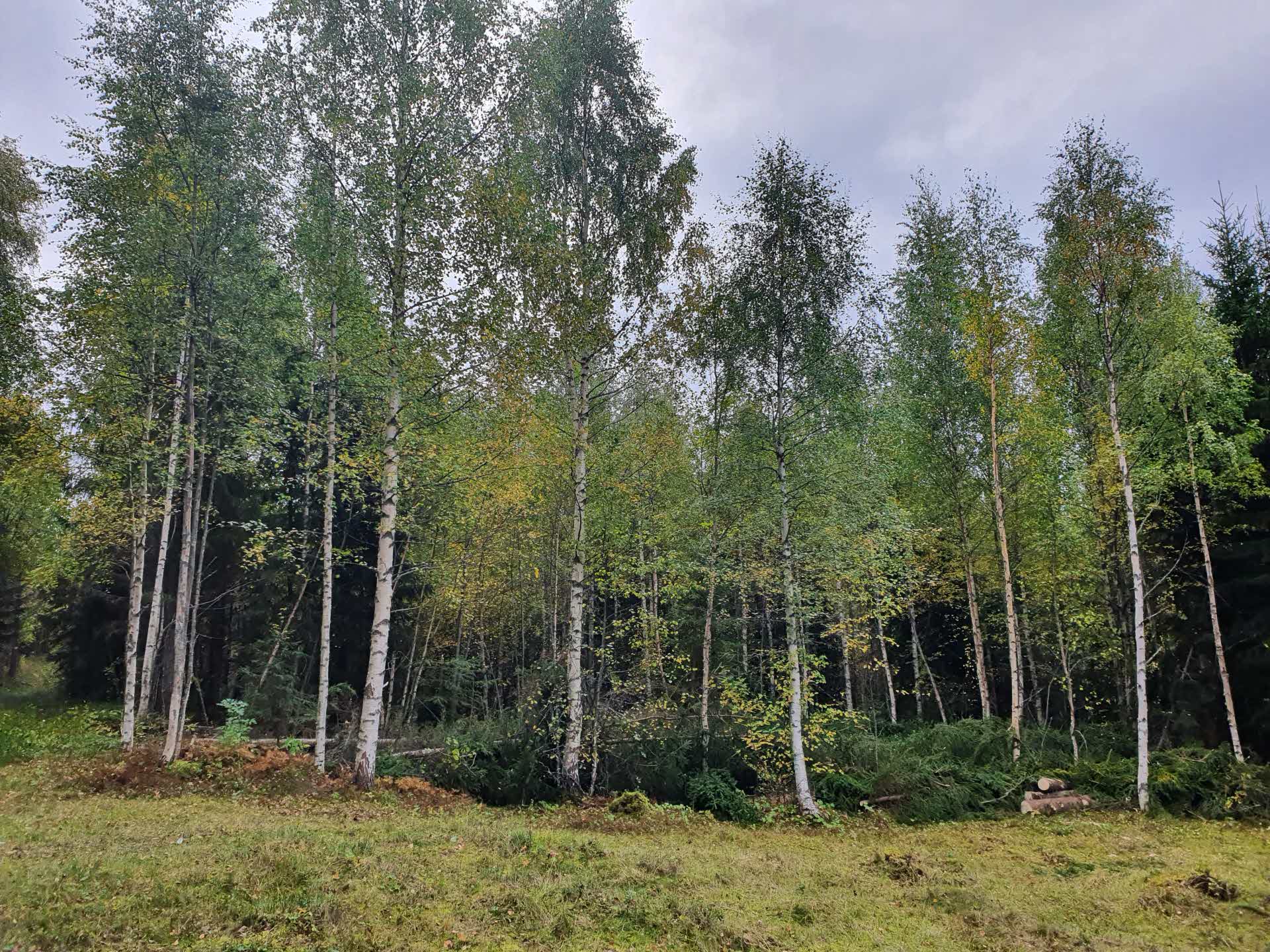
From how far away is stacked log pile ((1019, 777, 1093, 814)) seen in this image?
1245 cm

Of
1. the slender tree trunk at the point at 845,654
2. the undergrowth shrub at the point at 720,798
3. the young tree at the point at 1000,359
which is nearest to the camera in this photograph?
the undergrowth shrub at the point at 720,798

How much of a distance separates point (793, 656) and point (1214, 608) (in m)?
9.99

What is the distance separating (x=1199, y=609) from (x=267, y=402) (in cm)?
2269

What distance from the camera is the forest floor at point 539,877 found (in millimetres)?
5086

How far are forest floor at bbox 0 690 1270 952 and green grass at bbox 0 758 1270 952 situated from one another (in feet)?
0.10

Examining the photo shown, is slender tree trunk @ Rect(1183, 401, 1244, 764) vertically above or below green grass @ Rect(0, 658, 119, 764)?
above

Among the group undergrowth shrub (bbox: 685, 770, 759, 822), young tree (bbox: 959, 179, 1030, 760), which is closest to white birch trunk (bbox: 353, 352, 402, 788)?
undergrowth shrub (bbox: 685, 770, 759, 822)

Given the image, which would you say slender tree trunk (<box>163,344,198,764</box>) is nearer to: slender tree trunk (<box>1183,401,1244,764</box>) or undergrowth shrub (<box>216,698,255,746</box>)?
undergrowth shrub (<box>216,698,255,746</box>)

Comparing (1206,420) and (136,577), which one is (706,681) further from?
(136,577)

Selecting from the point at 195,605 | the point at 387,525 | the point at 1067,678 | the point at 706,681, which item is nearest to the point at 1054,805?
the point at 1067,678

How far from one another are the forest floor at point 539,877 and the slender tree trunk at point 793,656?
1005mm

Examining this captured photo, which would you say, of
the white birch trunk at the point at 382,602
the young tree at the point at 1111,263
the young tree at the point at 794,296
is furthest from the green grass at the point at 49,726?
the young tree at the point at 1111,263

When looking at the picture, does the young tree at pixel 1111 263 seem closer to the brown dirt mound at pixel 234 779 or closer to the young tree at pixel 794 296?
the young tree at pixel 794 296

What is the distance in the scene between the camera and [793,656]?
40.7ft
